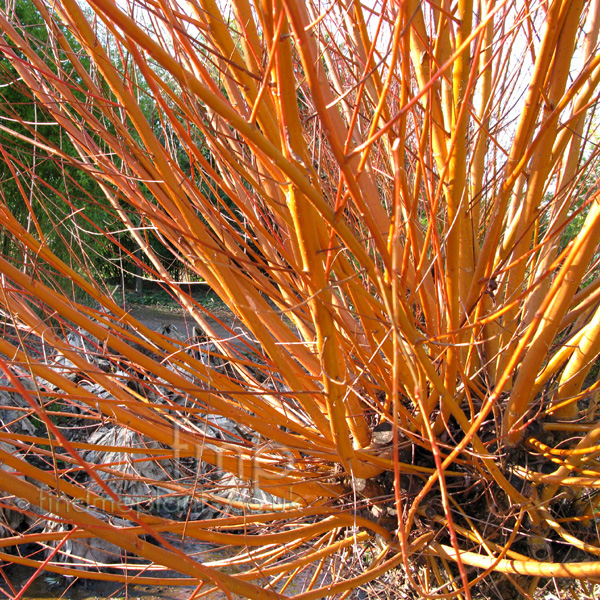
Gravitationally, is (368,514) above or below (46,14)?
below

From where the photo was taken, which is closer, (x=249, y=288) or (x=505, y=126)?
(x=249, y=288)

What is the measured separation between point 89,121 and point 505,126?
3.59 feet

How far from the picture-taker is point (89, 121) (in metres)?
1.00

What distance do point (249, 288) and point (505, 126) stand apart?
0.88 metres

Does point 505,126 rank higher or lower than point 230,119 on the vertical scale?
lower

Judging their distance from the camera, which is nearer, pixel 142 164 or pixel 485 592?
pixel 142 164

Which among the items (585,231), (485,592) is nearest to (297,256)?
(585,231)

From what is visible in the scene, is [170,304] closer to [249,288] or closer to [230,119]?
[249,288]

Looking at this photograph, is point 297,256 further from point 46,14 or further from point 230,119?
point 46,14

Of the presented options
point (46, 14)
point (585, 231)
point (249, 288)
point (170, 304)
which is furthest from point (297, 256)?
point (170, 304)

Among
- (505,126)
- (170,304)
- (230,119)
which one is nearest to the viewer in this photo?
(230,119)

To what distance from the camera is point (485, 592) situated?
1.26 meters

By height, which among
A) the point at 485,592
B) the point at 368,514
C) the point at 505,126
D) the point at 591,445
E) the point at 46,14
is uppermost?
the point at 46,14

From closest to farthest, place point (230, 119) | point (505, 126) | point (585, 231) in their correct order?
point (230, 119) < point (585, 231) < point (505, 126)
